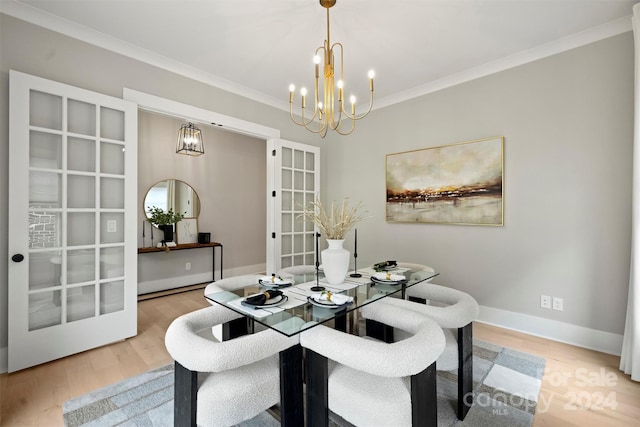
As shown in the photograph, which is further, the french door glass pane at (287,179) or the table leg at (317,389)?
the french door glass pane at (287,179)

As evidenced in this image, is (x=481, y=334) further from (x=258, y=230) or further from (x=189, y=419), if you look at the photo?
(x=258, y=230)

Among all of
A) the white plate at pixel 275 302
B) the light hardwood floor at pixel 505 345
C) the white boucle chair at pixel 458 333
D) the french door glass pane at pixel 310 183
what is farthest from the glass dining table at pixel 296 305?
the french door glass pane at pixel 310 183

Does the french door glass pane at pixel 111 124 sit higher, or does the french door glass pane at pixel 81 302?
the french door glass pane at pixel 111 124

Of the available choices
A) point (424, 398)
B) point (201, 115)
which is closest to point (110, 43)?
point (201, 115)

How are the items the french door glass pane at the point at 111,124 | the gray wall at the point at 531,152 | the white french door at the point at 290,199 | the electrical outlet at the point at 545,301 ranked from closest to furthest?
the gray wall at the point at 531,152 → the french door glass pane at the point at 111,124 → the electrical outlet at the point at 545,301 → the white french door at the point at 290,199

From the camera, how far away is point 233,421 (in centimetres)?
123

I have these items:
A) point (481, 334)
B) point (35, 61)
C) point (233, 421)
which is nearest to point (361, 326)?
A: point (481, 334)

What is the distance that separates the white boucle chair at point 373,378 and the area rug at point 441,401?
18.8 inches

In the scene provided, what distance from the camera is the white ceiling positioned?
211cm

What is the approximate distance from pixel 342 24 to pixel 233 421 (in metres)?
2.66

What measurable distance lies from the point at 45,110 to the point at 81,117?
22 cm

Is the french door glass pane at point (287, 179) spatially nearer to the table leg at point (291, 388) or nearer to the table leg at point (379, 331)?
the table leg at point (379, 331)

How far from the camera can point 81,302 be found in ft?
7.90

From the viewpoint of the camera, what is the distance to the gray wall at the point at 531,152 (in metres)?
2.30
